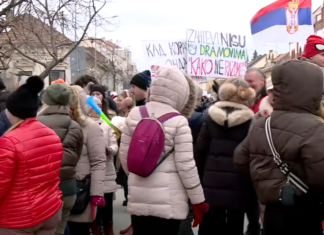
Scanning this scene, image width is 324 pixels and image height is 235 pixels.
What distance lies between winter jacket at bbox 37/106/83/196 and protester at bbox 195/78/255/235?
1213mm

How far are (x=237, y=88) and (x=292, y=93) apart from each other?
4.90ft

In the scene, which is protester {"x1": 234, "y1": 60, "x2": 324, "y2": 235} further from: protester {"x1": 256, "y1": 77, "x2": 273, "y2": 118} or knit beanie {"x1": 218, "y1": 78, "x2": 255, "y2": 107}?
knit beanie {"x1": 218, "y1": 78, "x2": 255, "y2": 107}

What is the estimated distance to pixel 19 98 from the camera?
3.56 metres

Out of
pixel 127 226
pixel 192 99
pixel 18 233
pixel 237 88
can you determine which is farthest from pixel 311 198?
pixel 127 226

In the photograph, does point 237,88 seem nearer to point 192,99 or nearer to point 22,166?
point 192,99

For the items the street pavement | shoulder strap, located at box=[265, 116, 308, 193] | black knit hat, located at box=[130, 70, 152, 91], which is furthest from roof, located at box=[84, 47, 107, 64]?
shoulder strap, located at box=[265, 116, 308, 193]

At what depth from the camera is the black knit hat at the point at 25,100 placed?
356cm

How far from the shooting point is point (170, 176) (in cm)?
379

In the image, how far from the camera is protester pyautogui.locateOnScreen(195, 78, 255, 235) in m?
4.57

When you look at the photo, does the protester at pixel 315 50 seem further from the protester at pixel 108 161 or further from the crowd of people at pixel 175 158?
the protester at pixel 108 161

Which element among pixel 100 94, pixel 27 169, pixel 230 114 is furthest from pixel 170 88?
pixel 100 94

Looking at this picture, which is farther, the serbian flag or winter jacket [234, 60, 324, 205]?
the serbian flag

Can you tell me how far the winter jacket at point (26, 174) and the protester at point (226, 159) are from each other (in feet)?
5.32

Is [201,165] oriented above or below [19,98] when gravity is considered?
below
